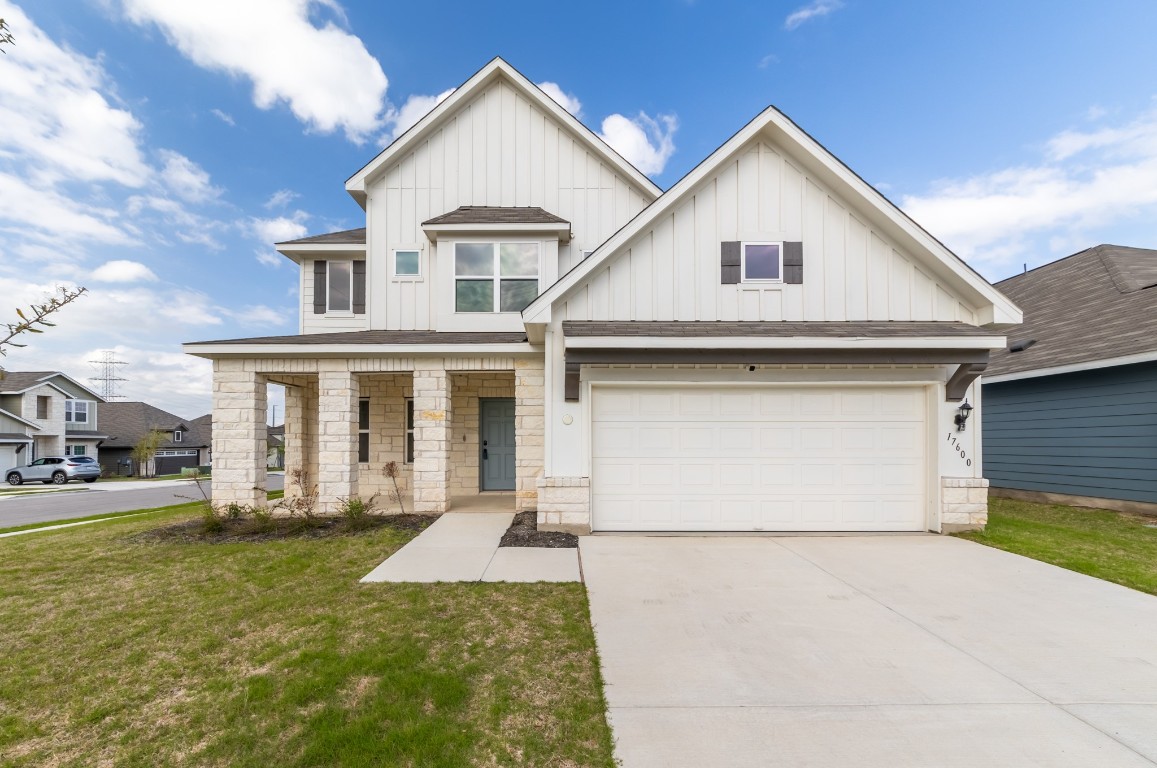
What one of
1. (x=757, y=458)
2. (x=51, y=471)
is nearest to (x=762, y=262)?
(x=757, y=458)

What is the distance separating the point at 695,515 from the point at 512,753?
5.86 m

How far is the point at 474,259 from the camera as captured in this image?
435 inches

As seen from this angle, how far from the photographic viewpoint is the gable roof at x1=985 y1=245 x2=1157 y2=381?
34.3ft

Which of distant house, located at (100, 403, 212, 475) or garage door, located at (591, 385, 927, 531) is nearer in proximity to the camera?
garage door, located at (591, 385, 927, 531)

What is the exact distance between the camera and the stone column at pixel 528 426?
9.86 m

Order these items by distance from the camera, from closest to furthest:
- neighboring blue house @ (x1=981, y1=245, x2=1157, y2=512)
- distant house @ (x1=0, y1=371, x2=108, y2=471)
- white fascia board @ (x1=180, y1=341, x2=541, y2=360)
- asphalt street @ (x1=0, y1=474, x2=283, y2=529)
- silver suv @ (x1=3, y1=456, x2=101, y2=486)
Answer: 1. white fascia board @ (x1=180, y1=341, x2=541, y2=360)
2. neighboring blue house @ (x1=981, y1=245, x2=1157, y2=512)
3. asphalt street @ (x1=0, y1=474, x2=283, y2=529)
4. silver suv @ (x1=3, y1=456, x2=101, y2=486)
5. distant house @ (x1=0, y1=371, x2=108, y2=471)

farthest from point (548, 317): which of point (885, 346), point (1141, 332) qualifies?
point (1141, 332)

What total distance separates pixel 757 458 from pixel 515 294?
614 cm

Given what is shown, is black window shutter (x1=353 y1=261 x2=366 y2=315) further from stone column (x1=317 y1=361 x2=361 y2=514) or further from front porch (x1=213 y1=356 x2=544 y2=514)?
stone column (x1=317 y1=361 x2=361 y2=514)

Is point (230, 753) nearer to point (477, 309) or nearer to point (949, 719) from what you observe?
point (949, 719)

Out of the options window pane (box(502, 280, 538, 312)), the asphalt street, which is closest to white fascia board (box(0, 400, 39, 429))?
the asphalt street

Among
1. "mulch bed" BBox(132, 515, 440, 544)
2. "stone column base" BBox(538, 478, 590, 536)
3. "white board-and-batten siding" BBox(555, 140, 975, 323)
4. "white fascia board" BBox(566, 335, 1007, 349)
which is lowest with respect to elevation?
"mulch bed" BBox(132, 515, 440, 544)

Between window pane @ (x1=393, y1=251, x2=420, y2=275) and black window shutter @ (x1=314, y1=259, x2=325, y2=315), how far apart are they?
2.28m

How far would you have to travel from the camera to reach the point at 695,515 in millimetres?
8250
